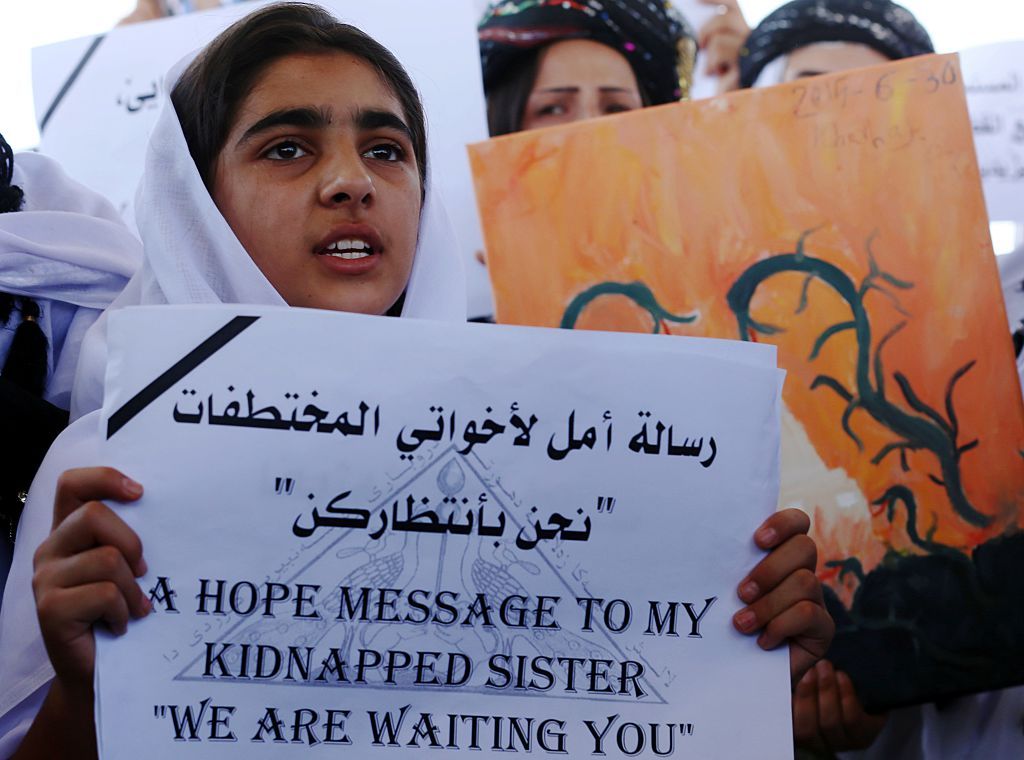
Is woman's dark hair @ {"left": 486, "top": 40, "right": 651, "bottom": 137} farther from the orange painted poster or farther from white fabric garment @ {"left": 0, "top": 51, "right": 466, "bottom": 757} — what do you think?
white fabric garment @ {"left": 0, "top": 51, "right": 466, "bottom": 757}

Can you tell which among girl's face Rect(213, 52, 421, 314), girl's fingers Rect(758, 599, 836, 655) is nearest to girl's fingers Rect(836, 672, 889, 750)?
girl's fingers Rect(758, 599, 836, 655)

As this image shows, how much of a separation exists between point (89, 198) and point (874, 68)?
129 cm

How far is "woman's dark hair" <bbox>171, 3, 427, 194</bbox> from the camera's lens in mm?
1103

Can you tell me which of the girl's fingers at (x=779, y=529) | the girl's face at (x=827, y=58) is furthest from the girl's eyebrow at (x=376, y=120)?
the girl's face at (x=827, y=58)

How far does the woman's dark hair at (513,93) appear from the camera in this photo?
2.13 m

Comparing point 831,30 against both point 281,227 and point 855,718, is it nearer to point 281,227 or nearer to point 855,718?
point 855,718

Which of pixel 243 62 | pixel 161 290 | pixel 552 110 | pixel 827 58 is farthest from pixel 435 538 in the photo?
pixel 827 58

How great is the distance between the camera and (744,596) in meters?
0.87

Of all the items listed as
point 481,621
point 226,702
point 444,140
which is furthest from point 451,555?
point 444,140

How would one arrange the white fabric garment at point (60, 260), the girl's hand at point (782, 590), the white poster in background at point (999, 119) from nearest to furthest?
the girl's hand at point (782, 590), the white fabric garment at point (60, 260), the white poster in background at point (999, 119)

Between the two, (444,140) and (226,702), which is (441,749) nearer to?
(226,702)

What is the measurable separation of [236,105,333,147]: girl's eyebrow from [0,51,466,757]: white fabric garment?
0.30 feet

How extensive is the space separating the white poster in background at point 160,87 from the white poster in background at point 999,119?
1134 millimetres

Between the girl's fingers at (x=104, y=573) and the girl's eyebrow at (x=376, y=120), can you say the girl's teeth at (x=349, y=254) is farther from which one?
the girl's fingers at (x=104, y=573)
